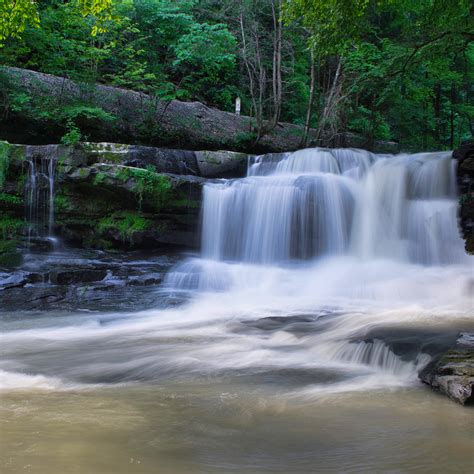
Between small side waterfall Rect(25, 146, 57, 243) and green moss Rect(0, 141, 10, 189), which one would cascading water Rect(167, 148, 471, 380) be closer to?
small side waterfall Rect(25, 146, 57, 243)

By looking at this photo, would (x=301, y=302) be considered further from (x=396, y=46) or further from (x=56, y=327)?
(x=396, y=46)

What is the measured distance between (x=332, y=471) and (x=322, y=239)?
8.80m

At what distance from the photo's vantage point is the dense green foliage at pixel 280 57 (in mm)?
10500

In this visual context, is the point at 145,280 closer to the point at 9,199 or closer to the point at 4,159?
the point at 9,199

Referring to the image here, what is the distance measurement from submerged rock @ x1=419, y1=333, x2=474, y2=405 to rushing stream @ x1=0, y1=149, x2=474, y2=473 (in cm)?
11

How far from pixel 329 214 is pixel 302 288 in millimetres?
2431

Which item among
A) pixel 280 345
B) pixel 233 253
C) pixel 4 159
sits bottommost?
pixel 280 345

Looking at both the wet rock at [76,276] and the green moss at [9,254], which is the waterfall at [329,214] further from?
the green moss at [9,254]

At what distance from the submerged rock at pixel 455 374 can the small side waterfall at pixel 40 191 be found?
9.20 metres

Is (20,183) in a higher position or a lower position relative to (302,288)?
higher

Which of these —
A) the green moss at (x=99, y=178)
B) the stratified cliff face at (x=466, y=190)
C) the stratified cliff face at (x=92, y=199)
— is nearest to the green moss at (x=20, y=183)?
the stratified cliff face at (x=92, y=199)

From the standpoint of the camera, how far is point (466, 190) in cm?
1111

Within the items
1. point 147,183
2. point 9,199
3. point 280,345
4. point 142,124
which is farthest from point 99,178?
point 280,345

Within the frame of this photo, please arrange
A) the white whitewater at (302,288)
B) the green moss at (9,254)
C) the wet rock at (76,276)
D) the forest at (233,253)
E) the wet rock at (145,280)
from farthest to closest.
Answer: the green moss at (9,254) < the wet rock at (145,280) < the wet rock at (76,276) < the white whitewater at (302,288) < the forest at (233,253)
